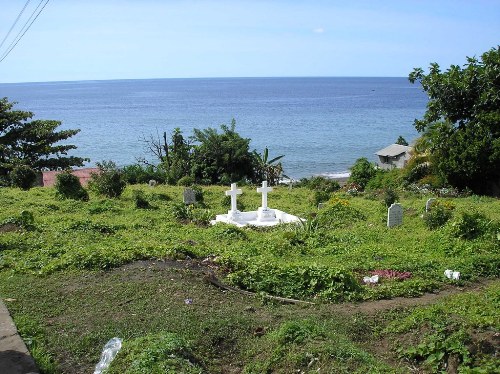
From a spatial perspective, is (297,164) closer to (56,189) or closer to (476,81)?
(476,81)

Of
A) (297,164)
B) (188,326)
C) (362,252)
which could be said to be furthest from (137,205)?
(297,164)

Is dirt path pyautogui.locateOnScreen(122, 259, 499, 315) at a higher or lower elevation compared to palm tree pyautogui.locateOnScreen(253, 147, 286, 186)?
higher

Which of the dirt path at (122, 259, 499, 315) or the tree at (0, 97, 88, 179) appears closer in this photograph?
the dirt path at (122, 259, 499, 315)

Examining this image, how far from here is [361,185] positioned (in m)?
29.9

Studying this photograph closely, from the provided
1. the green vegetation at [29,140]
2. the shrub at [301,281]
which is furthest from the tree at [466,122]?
the green vegetation at [29,140]

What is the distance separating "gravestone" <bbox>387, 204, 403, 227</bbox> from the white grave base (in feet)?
10.5

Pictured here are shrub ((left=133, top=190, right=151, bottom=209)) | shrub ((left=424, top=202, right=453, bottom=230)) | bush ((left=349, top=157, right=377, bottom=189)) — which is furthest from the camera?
bush ((left=349, top=157, right=377, bottom=189))

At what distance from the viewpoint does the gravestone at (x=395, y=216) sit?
1609 centimetres

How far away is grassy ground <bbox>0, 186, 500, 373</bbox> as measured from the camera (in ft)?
21.1

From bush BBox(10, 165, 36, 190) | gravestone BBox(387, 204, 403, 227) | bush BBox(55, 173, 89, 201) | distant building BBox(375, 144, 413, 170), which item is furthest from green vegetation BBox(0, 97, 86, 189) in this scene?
distant building BBox(375, 144, 413, 170)

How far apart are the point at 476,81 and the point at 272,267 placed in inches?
745

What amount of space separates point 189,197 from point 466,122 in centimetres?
1348

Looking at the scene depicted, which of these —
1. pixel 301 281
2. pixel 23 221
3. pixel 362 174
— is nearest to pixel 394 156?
pixel 362 174

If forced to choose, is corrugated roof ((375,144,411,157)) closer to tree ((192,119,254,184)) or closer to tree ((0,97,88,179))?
tree ((192,119,254,184))
